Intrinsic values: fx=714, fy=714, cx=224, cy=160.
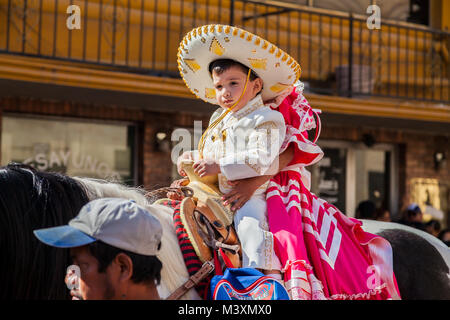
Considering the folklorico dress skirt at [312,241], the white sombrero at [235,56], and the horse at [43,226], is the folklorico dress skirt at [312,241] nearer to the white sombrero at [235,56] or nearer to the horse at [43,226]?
the white sombrero at [235,56]

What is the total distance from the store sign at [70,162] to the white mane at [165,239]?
223 inches

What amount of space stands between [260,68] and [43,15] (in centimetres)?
596

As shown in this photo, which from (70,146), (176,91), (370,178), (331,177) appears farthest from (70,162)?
(370,178)

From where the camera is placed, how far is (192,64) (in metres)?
3.78

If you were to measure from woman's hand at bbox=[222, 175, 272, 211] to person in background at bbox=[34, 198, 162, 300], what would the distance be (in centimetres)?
104

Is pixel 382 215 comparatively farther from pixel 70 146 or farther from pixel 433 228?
pixel 70 146

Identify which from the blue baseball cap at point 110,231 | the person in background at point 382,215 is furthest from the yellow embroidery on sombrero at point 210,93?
the person in background at point 382,215

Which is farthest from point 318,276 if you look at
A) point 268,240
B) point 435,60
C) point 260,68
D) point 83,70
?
point 435,60

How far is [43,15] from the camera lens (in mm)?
8875

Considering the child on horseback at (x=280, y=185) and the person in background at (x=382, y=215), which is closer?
the child on horseback at (x=280, y=185)

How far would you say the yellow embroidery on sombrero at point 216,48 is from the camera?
3.53 meters

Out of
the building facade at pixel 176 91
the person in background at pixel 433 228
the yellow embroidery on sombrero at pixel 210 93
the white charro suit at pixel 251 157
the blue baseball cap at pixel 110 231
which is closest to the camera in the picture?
the blue baseball cap at pixel 110 231
